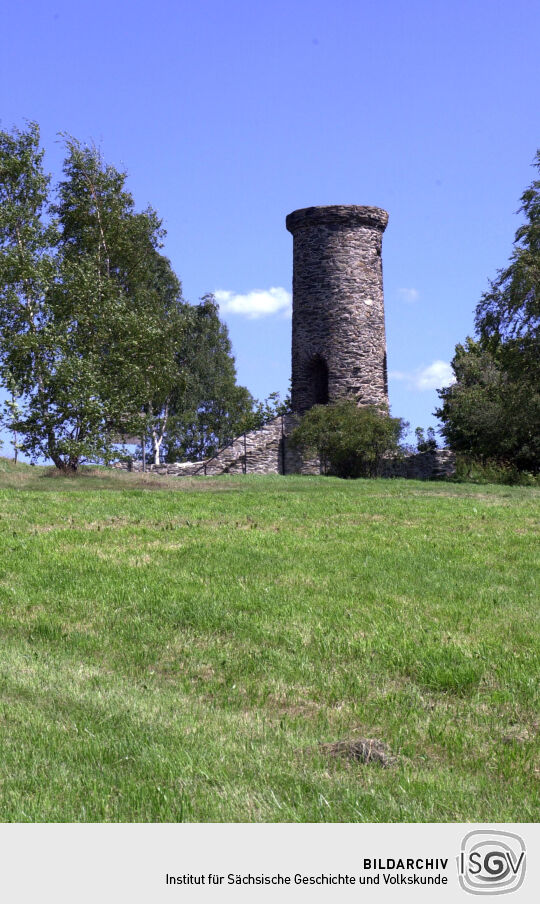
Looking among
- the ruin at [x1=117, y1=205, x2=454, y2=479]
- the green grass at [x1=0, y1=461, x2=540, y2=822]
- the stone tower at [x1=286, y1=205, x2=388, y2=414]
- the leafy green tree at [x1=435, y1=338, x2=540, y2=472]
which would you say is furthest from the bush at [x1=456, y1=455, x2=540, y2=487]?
the green grass at [x1=0, y1=461, x2=540, y2=822]

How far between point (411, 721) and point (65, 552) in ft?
24.1

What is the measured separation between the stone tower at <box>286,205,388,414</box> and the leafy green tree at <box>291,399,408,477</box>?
3.65 metres

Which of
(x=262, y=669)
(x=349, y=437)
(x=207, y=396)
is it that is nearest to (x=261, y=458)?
(x=349, y=437)

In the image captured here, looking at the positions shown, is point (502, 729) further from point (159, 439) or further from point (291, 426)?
point (159, 439)

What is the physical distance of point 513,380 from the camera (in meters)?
35.4

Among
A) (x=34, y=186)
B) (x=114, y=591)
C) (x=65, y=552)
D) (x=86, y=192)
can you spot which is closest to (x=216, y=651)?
(x=114, y=591)

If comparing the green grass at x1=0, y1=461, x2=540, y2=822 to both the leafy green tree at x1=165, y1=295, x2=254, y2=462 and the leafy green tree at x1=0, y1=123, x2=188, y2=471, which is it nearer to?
the leafy green tree at x1=0, y1=123, x2=188, y2=471

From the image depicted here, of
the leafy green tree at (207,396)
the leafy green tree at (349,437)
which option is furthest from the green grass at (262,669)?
the leafy green tree at (207,396)

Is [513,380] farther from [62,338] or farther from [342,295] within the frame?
[62,338]

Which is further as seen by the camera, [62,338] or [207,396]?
[207,396]

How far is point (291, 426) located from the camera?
44375 millimetres
